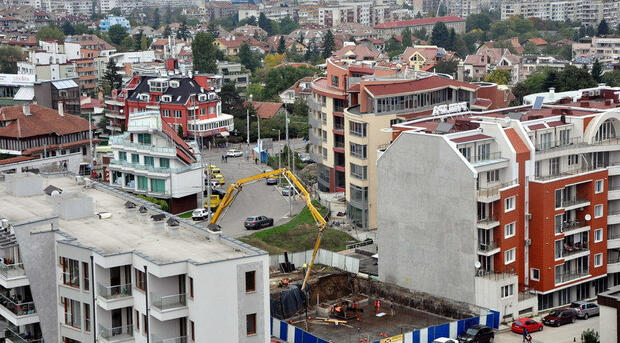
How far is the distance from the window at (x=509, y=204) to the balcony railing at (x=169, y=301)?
49.9 feet

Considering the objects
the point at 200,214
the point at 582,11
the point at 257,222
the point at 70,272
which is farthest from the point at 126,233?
the point at 582,11

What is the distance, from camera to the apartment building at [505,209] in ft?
126

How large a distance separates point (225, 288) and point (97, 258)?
11.0 ft

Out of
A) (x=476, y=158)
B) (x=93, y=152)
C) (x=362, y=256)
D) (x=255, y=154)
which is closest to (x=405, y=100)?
(x=362, y=256)

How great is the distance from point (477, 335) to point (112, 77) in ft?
221

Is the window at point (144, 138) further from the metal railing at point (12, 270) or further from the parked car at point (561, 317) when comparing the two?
the metal railing at point (12, 270)

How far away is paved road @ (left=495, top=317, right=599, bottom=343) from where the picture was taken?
120ft

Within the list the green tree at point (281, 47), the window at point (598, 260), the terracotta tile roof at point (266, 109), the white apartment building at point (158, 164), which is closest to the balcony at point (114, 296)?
the window at point (598, 260)

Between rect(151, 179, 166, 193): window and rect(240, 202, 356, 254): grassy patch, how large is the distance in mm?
7141

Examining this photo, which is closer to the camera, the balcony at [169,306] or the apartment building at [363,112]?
the balcony at [169,306]

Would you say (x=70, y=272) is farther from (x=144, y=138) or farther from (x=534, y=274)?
(x=144, y=138)

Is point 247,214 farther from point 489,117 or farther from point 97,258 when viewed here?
point 97,258

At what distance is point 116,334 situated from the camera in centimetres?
2791

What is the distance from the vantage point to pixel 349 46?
99.1 meters
